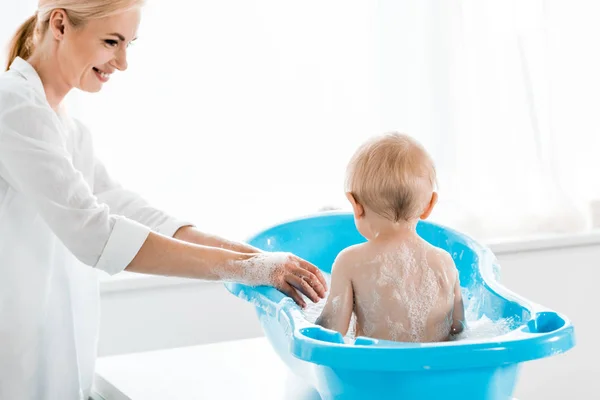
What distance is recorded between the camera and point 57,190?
119 centimetres

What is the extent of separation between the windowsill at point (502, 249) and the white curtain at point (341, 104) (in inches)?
1.9

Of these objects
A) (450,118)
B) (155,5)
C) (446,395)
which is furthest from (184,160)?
(446,395)

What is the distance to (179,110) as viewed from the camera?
2221mm

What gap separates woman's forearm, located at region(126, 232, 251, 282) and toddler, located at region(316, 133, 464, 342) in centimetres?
15

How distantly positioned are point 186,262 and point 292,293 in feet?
0.50

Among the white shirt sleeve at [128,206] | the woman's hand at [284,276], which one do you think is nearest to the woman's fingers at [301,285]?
the woman's hand at [284,276]

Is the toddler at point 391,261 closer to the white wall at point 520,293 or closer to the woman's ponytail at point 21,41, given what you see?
the woman's ponytail at point 21,41

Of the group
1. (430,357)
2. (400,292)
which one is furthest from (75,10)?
(430,357)

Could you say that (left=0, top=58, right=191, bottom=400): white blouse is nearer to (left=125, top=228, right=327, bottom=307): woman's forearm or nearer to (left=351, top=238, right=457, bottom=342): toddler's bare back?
(left=125, top=228, right=327, bottom=307): woman's forearm

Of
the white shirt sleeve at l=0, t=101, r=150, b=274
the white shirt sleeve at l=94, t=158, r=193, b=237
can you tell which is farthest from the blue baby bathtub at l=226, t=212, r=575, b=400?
the white shirt sleeve at l=94, t=158, r=193, b=237

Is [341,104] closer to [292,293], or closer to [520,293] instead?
[520,293]

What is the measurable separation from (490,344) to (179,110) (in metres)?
1.46

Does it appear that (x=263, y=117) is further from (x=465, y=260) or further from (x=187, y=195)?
(x=465, y=260)

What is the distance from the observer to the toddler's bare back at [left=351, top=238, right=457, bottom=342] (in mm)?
1161
